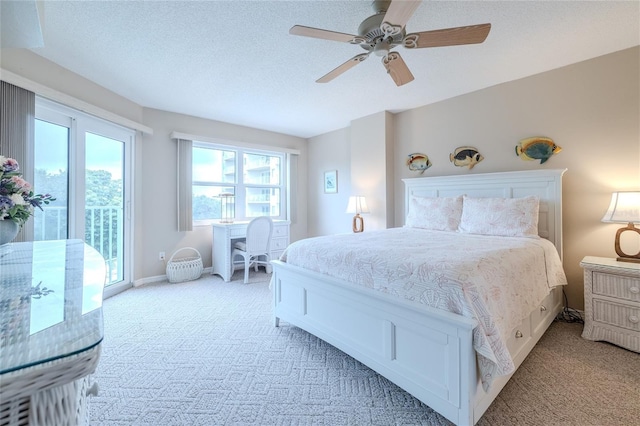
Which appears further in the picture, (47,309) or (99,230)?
(99,230)

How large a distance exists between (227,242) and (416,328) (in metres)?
3.00

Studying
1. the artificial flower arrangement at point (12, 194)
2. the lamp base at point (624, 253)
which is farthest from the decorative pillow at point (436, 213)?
the artificial flower arrangement at point (12, 194)

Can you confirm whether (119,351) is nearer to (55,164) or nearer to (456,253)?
(55,164)

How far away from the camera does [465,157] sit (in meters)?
3.27

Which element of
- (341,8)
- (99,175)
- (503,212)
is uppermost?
(341,8)

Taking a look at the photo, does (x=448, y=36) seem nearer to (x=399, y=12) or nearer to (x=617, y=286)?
(x=399, y=12)

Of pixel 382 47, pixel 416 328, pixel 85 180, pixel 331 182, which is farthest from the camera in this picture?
pixel 331 182

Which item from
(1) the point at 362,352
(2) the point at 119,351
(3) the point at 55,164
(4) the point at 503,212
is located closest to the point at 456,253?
(1) the point at 362,352

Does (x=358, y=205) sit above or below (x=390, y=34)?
below

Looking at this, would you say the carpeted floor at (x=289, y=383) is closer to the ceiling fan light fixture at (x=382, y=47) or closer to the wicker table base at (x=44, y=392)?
the wicker table base at (x=44, y=392)

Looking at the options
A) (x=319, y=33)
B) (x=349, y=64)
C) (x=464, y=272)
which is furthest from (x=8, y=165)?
(x=464, y=272)

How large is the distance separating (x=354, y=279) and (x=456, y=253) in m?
0.67

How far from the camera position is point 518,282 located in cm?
165

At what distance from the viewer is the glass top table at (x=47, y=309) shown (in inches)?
16.9
